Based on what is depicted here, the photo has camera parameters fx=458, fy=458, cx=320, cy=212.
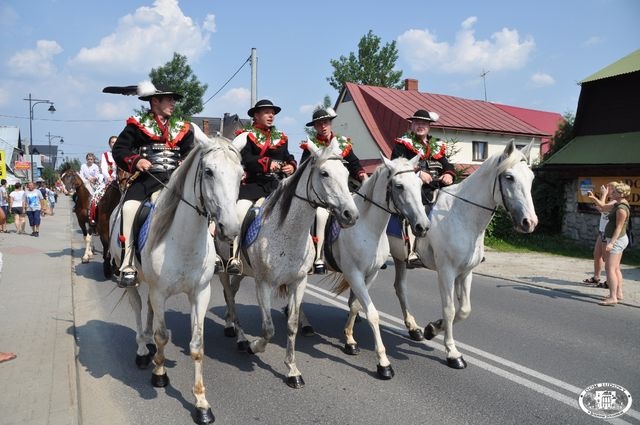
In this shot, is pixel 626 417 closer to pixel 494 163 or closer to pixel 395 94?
pixel 494 163

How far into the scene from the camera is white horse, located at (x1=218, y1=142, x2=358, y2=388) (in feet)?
13.9

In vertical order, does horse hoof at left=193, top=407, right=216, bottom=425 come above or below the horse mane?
below

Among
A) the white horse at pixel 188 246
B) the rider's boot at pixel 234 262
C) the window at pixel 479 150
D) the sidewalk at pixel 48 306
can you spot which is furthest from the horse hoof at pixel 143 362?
the window at pixel 479 150

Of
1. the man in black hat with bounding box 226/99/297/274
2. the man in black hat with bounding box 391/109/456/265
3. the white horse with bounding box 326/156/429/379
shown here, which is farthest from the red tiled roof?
the white horse with bounding box 326/156/429/379

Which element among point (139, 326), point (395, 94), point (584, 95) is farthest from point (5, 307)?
point (395, 94)

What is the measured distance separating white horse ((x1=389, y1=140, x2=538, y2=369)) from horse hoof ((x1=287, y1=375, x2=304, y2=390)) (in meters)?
1.67

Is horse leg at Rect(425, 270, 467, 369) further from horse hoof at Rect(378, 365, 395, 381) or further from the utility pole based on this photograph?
the utility pole

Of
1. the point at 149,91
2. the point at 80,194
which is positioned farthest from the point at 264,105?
the point at 80,194

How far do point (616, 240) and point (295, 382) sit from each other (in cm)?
669

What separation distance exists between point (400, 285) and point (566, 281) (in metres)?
5.89

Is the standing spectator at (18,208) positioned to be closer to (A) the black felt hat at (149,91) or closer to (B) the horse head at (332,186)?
(A) the black felt hat at (149,91)

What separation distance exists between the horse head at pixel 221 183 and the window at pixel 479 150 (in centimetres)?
2517

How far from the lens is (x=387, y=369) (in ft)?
15.1

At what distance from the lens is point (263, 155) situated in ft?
18.2
